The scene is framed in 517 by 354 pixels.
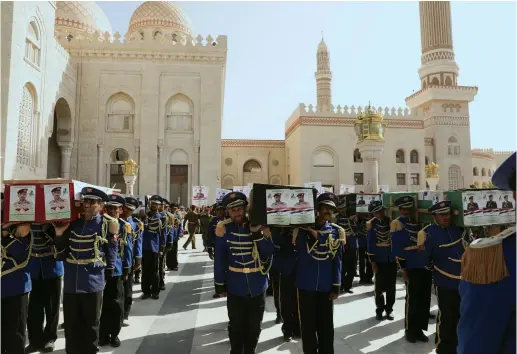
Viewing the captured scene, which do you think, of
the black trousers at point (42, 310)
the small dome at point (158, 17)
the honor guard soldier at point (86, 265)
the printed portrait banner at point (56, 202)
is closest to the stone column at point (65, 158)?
the small dome at point (158, 17)

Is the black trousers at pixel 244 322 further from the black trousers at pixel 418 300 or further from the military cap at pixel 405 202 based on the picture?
the military cap at pixel 405 202

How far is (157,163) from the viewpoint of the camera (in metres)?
22.8

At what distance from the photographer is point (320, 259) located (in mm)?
4012

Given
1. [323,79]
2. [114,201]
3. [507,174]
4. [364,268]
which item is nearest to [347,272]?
[364,268]

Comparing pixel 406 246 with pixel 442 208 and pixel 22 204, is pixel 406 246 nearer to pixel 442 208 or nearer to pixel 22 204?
pixel 442 208

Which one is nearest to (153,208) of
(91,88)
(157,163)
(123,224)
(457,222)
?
(123,224)

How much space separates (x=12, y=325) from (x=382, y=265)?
515 cm

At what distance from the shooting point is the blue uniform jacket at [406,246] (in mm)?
5120

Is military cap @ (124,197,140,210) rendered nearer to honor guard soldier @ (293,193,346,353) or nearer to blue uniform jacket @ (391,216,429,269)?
honor guard soldier @ (293,193,346,353)

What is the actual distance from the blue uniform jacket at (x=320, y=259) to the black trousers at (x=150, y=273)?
4096 mm

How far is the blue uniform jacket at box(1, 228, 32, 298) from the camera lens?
395 cm

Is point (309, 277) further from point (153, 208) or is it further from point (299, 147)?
point (299, 147)

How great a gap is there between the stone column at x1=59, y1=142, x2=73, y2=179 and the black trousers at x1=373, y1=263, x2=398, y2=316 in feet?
67.0

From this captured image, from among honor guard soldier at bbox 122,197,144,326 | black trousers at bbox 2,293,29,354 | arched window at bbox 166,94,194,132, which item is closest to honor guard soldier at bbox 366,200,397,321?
honor guard soldier at bbox 122,197,144,326
